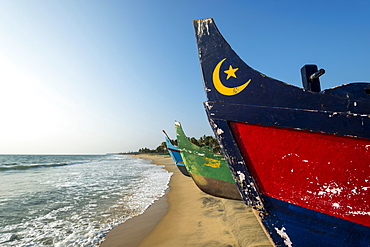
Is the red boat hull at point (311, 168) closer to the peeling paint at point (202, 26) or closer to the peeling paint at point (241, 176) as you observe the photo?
the peeling paint at point (241, 176)

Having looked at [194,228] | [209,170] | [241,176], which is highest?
[241,176]

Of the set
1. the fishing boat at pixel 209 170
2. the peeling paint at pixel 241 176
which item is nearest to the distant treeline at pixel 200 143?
the fishing boat at pixel 209 170

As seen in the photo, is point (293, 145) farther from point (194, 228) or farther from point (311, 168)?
point (194, 228)

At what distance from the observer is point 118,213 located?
5996 millimetres

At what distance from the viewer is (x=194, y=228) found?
4.33 m

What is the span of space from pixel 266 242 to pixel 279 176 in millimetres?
1974

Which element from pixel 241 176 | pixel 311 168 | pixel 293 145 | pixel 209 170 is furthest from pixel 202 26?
pixel 209 170

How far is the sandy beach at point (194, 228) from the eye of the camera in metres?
3.48

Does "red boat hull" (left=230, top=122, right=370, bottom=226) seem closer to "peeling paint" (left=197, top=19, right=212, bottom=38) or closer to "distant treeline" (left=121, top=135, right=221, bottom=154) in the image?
"peeling paint" (left=197, top=19, right=212, bottom=38)

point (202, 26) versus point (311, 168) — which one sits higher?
point (202, 26)

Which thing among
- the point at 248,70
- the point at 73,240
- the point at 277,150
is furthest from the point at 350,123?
the point at 73,240

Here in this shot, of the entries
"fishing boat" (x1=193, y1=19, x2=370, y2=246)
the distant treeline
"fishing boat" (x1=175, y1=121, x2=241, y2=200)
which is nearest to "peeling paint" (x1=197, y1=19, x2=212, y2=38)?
"fishing boat" (x1=193, y1=19, x2=370, y2=246)

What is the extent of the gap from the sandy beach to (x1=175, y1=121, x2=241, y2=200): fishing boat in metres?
0.48

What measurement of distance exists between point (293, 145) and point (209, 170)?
3864 millimetres
